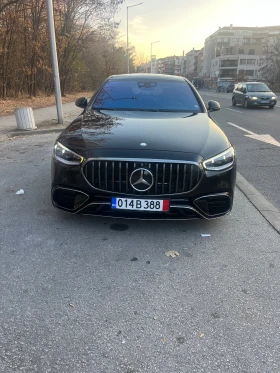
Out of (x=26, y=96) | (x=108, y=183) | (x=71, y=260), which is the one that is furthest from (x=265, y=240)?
(x=26, y=96)

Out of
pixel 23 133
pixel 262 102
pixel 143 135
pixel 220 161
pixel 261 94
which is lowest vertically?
pixel 262 102

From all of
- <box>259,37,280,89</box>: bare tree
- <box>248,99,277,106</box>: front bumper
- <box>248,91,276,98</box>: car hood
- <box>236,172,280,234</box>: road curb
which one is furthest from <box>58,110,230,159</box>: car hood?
<box>259,37,280,89</box>: bare tree

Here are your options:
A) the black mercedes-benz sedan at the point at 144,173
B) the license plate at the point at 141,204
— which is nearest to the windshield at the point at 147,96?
the black mercedes-benz sedan at the point at 144,173

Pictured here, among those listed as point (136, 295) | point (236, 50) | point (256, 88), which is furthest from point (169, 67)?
point (136, 295)

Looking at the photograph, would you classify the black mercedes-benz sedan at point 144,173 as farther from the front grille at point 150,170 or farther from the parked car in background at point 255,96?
the parked car in background at point 255,96

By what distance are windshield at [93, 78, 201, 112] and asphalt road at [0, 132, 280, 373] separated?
1670mm

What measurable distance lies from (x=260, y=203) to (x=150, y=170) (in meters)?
1.92

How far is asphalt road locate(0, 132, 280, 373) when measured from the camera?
182cm

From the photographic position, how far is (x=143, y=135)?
10.5ft

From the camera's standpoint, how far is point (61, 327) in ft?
6.64

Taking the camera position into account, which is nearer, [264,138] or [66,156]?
[66,156]

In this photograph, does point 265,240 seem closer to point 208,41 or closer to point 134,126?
point 134,126

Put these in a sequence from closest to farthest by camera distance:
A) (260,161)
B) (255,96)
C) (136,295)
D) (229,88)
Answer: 1. (136,295)
2. (260,161)
3. (255,96)
4. (229,88)

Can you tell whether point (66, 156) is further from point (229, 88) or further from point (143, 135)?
point (229, 88)
